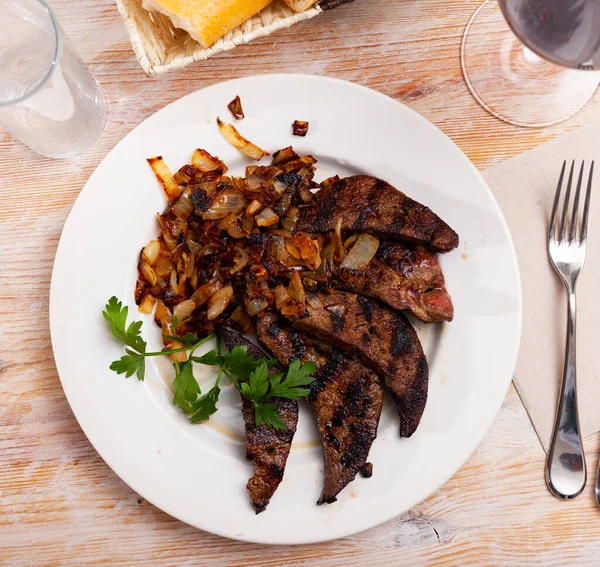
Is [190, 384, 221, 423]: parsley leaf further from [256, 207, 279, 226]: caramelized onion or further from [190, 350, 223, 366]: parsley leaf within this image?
[256, 207, 279, 226]: caramelized onion

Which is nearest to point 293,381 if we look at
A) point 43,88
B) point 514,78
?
point 43,88

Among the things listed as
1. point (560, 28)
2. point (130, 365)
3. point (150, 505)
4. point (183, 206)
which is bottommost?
point (150, 505)

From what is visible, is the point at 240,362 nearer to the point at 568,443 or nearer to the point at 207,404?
the point at 207,404

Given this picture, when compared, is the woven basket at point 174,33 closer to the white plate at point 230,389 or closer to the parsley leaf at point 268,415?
the white plate at point 230,389

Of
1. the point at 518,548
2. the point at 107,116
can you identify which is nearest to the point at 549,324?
the point at 518,548

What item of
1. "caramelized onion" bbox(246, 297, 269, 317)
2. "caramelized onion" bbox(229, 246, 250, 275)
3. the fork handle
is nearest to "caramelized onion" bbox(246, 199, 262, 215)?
"caramelized onion" bbox(229, 246, 250, 275)

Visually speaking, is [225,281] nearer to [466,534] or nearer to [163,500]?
[163,500]
